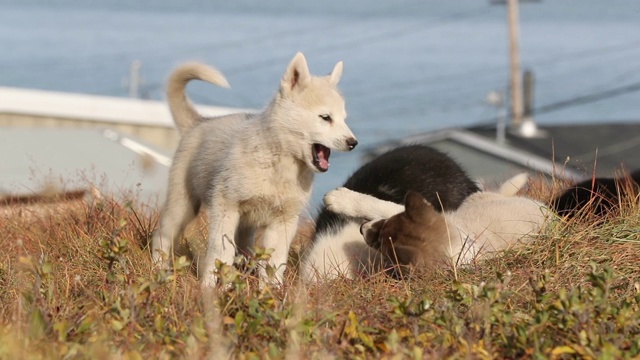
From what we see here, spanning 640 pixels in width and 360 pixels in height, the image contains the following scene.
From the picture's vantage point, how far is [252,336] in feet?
13.8

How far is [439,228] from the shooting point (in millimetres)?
5422

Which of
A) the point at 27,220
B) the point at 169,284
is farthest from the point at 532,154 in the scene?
the point at 169,284

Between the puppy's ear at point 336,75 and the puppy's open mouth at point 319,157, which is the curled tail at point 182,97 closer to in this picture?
the puppy's ear at point 336,75

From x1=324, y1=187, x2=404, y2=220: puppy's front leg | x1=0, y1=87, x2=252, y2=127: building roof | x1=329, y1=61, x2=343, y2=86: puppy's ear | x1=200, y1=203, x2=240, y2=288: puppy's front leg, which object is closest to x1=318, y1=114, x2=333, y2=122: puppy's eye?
x1=329, y1=61, x2=343, y2=86: puppy's ear

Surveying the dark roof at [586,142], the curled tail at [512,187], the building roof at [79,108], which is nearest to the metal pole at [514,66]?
the dark roof at [586,142]

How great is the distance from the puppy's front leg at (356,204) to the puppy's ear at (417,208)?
2.02ft

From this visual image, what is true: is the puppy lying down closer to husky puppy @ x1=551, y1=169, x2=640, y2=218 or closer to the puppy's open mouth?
husky puppy @ x1=551, y1=169, x2=640, y2=218

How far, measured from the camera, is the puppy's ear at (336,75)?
6.06m

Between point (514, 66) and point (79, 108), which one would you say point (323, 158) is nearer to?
point (79, 108)

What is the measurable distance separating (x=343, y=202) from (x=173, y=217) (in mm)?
968

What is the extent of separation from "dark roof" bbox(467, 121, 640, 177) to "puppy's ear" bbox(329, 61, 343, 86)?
22.5 meters

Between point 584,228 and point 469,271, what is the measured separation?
2.48ft

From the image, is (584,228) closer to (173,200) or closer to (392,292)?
(392,292)

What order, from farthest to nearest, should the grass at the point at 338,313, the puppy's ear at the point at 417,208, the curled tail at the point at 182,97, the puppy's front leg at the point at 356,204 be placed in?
1. the curled tail at the point at 182,97
2. the puppy's front leg at the point at 356,204
3. the puppy's ear at the point at 417,208
4. the grass at the point at 338,313
